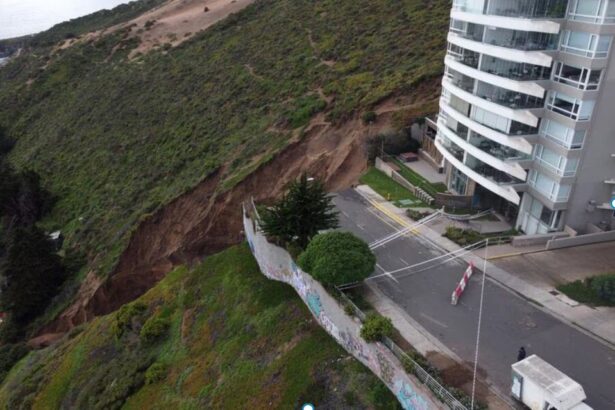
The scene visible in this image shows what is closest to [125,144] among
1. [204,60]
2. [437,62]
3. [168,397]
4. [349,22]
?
[204,60]

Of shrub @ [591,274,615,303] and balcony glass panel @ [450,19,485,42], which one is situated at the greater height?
balcony glass panel @ [450,19,485,42]

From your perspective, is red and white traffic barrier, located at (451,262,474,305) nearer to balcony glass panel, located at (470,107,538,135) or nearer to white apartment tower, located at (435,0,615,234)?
white apartment tower, located at (435,0,615,234)

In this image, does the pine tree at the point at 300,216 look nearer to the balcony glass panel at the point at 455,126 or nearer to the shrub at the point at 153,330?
the shrub at the point at 153,330

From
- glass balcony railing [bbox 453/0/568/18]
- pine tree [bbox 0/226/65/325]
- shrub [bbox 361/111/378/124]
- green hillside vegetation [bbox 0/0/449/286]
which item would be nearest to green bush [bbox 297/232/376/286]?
glass balcony railing [bbox 453/0/568/18]

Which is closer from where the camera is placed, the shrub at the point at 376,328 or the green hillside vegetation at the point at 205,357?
the shrub at the point at 376,328

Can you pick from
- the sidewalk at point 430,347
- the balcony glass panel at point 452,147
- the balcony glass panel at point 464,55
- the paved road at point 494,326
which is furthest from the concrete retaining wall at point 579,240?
the balcony glass panel at point 464,55

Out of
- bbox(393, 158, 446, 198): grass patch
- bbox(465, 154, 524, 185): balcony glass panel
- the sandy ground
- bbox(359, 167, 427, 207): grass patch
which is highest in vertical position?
the sandy ground
